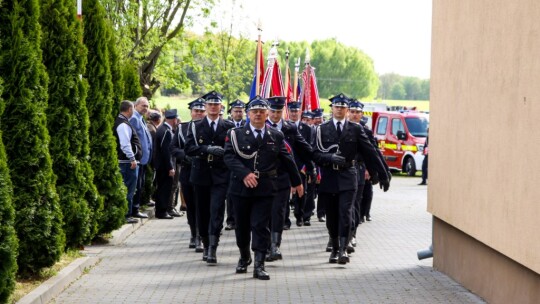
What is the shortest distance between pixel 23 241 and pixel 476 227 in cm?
445

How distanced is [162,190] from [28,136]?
10.2 meters

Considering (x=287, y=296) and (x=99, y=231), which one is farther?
(x=99, y=231)

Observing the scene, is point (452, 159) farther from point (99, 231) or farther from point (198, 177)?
point (99, 231)

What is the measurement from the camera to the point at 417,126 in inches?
1634

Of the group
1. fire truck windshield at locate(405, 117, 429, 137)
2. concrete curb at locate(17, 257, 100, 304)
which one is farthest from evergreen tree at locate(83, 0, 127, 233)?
fire truck windshield at locate(405, 117, 429, 137)

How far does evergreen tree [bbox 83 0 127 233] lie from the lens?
53.2ft

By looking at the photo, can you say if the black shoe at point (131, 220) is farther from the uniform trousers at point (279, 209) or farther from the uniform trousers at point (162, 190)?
the uniform trousers at point (279, 209)

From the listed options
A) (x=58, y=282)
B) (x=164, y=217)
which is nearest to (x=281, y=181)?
(x=58, y=282)

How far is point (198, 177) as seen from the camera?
14.8m

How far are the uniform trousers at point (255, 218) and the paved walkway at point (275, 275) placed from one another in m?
0.44

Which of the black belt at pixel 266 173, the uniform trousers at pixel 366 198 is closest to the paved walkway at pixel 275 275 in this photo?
the uniform trousers at pixel 366 198

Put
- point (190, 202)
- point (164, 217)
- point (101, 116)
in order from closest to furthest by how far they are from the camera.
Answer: point (190, 202)
point (101, 116)
point (164, 217)

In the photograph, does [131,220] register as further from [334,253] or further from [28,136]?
[28,136]

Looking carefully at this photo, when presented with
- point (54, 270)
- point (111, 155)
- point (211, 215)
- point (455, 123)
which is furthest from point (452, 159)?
point (111, 155)
